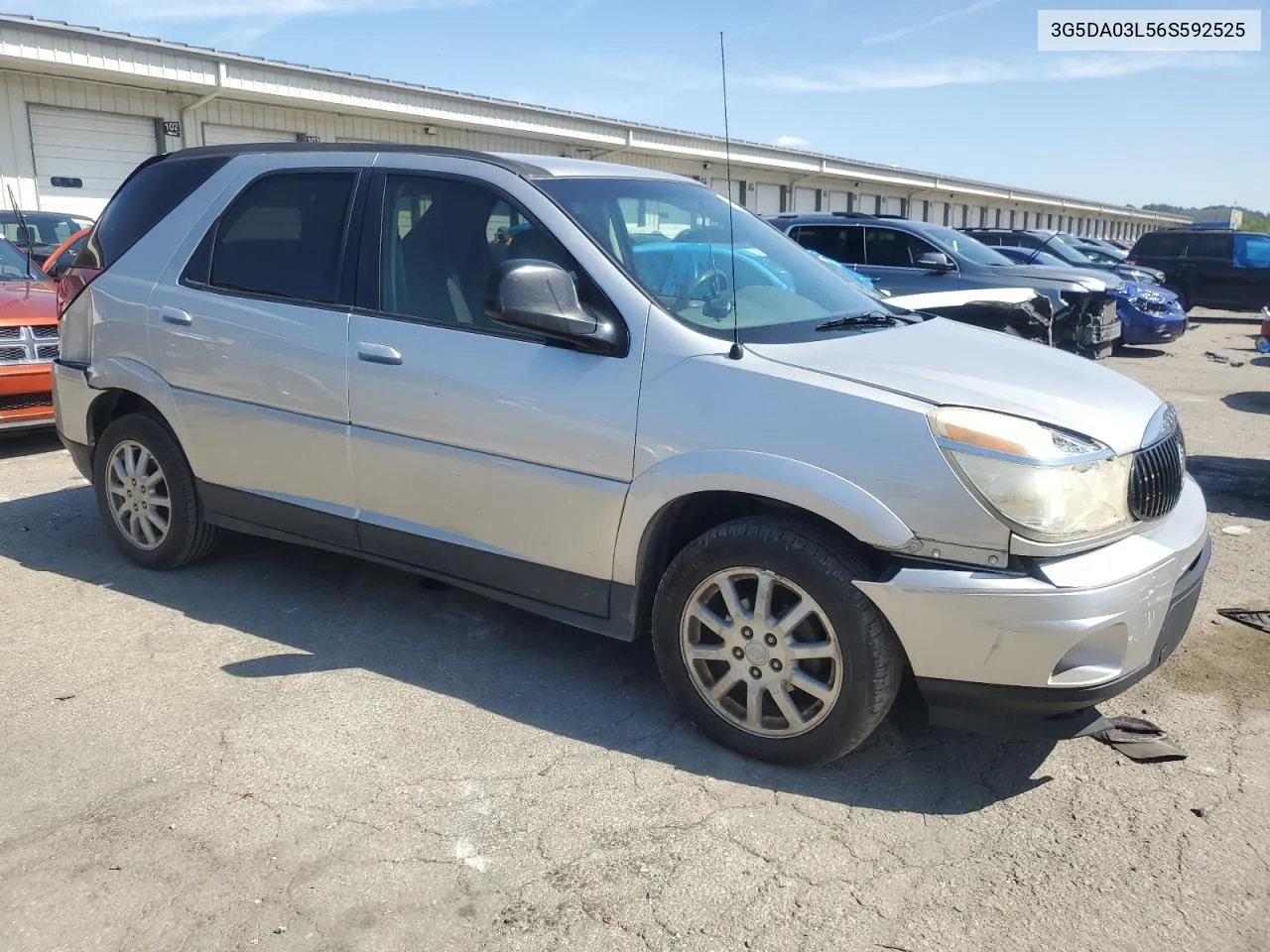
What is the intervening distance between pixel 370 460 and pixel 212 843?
157 centimetres

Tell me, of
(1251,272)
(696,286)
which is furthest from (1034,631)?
(1251,272)

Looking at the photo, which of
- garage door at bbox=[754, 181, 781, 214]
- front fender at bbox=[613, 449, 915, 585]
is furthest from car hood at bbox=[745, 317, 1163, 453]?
garage door at bbox=[754, 181, 781, 214]

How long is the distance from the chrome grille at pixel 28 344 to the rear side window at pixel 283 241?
136 inches

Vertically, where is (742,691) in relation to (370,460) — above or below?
below

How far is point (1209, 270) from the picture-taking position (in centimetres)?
1988

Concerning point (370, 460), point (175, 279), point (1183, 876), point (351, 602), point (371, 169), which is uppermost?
point (371, 169)

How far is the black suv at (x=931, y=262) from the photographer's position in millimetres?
11562

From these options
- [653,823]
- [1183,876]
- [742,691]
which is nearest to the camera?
[1183,876]

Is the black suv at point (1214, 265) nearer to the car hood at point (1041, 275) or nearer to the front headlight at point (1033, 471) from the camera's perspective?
the car hood at point (1041, 275)

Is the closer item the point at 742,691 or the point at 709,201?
the point at 742,691

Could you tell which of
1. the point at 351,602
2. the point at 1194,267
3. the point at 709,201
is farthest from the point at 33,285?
the point at 1194,267

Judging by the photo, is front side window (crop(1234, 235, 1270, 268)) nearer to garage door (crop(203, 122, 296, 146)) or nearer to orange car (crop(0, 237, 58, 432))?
garage door (crop(203, 122, 296, 146))

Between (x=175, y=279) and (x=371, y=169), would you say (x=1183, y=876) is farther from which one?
(x=175, y=279)

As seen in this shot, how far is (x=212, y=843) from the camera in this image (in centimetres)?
288
